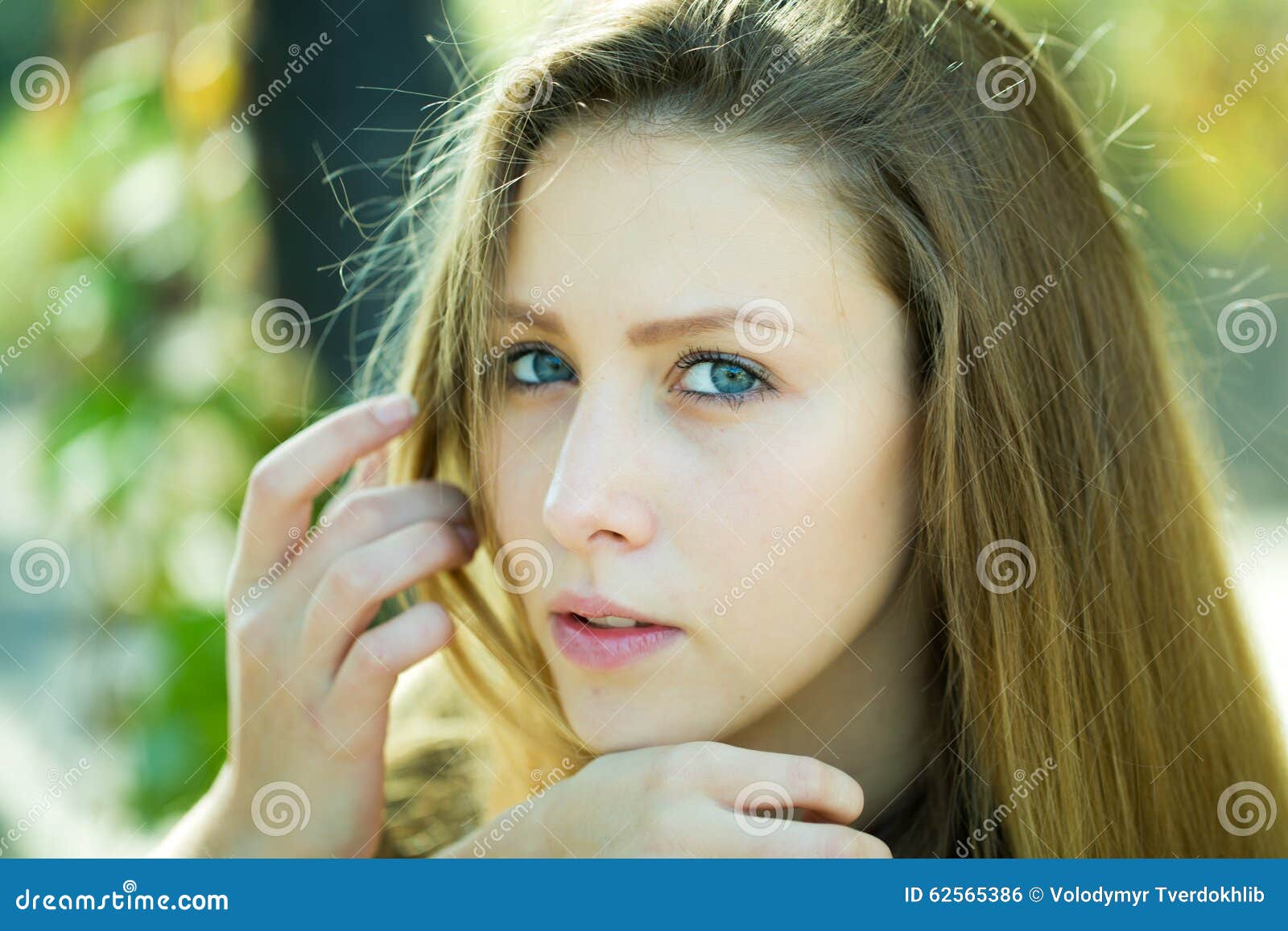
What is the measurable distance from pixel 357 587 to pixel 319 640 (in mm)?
104

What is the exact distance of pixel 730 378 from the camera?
143 centimetres

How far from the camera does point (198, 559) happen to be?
239 cm

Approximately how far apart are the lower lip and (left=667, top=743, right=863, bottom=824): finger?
0.49ft

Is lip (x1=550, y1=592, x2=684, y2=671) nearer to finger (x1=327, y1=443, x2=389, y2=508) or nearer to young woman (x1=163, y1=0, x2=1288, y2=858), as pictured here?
young woman (x1=163, y1=0, x2=1288, y2=858)

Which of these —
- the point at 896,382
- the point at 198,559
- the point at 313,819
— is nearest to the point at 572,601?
the point at 896,382

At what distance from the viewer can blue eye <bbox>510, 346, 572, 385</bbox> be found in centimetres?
163

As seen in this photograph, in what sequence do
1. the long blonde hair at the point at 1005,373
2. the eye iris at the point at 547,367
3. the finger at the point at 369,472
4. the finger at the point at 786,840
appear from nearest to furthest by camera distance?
the finger at the point at 786,840
the long blonde hair at the point at 1005,373
the eye iris at the point at 547,367
the finger at the point at 369,472

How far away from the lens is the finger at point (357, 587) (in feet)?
5.60

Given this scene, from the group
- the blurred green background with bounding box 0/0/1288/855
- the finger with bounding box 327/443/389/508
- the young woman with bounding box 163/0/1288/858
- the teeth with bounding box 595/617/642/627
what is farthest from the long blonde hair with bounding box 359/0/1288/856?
the blurred green background with bounding box 0/0/1288/855

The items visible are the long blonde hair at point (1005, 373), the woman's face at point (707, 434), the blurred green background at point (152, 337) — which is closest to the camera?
the woman's face at point (707, 434)

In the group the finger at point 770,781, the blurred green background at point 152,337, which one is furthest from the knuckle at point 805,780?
the blurred green background at point 152,337

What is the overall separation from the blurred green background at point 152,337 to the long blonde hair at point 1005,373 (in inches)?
20.9

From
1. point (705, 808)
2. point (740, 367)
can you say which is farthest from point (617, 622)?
point (740, 367)

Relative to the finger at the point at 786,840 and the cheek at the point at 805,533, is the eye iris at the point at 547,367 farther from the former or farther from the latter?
the finger at the point at 786,840
